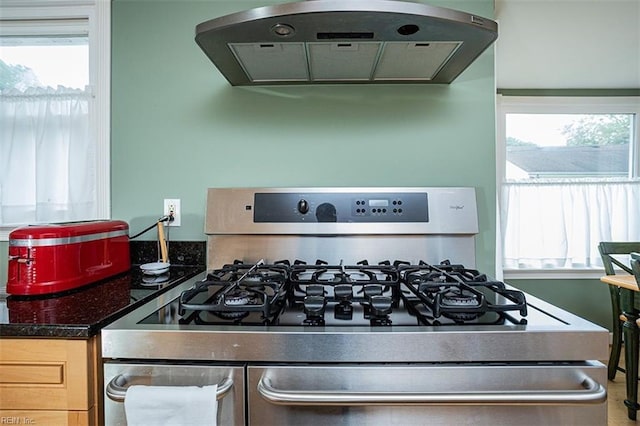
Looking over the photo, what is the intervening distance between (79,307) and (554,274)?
276 centimetres

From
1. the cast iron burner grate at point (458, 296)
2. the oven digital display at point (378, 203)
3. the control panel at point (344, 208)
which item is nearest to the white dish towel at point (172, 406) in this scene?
the cast iron burner grate at point (458, 296)

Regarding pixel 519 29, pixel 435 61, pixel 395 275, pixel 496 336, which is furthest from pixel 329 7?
pixel 519 29

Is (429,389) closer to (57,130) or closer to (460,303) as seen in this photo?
(460,303)

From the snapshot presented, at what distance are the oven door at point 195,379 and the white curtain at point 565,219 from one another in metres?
2.29

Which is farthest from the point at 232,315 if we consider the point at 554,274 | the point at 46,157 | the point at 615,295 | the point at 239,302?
the point at 554,274

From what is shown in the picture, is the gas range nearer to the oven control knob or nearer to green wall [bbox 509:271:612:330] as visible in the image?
the oven control knob

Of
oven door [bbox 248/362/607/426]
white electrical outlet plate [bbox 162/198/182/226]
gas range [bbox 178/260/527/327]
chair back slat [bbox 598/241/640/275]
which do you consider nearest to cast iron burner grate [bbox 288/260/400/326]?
gas range [bbox 178/260/527/327]

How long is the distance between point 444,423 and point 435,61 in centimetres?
103

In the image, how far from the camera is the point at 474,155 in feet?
4.45

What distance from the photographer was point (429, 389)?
673 millimetres

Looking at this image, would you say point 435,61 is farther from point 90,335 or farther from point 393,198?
point 90,335

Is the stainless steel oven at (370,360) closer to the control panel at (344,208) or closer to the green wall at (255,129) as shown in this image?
the control panel at (344,208)

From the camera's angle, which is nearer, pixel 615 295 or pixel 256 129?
pixel 256 129

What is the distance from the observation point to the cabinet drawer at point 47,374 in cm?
71
